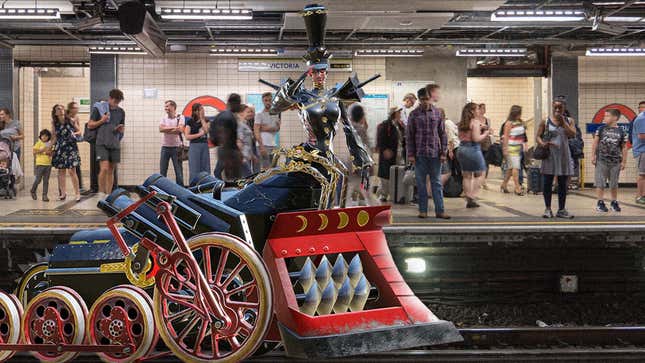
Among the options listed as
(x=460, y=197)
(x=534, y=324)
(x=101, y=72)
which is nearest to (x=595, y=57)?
(x=460, y=197)

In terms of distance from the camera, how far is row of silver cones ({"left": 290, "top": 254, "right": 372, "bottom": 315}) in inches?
153

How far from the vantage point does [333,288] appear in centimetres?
394

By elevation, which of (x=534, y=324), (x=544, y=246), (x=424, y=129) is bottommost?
(x=534, y=324)

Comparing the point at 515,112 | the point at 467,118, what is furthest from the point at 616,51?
the point at 467,118

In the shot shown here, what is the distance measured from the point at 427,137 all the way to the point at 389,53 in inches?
333

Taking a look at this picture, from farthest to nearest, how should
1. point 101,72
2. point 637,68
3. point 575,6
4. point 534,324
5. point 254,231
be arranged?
point 637,68 < point 101,72 < point 575,6 < point 534,324 < point 254,231

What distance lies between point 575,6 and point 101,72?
37.9 feet

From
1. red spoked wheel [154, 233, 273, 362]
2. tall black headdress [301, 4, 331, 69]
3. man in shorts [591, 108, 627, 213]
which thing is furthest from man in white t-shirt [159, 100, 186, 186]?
red spoked wheel [154, 233, 273, 362]

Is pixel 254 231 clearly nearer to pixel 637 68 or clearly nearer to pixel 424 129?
pixel 424 129

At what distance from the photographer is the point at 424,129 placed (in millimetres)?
9266

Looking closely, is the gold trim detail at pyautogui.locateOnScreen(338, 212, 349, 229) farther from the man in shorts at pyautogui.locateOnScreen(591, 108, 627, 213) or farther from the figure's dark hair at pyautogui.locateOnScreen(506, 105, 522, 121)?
the figure's dark hair at pyautogui.locateOnScreen(506, 105, 522, 121)

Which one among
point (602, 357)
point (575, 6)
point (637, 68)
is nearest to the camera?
point (602, 357)

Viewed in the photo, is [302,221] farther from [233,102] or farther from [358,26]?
[358,26]

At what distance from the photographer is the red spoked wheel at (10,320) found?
146 inches
